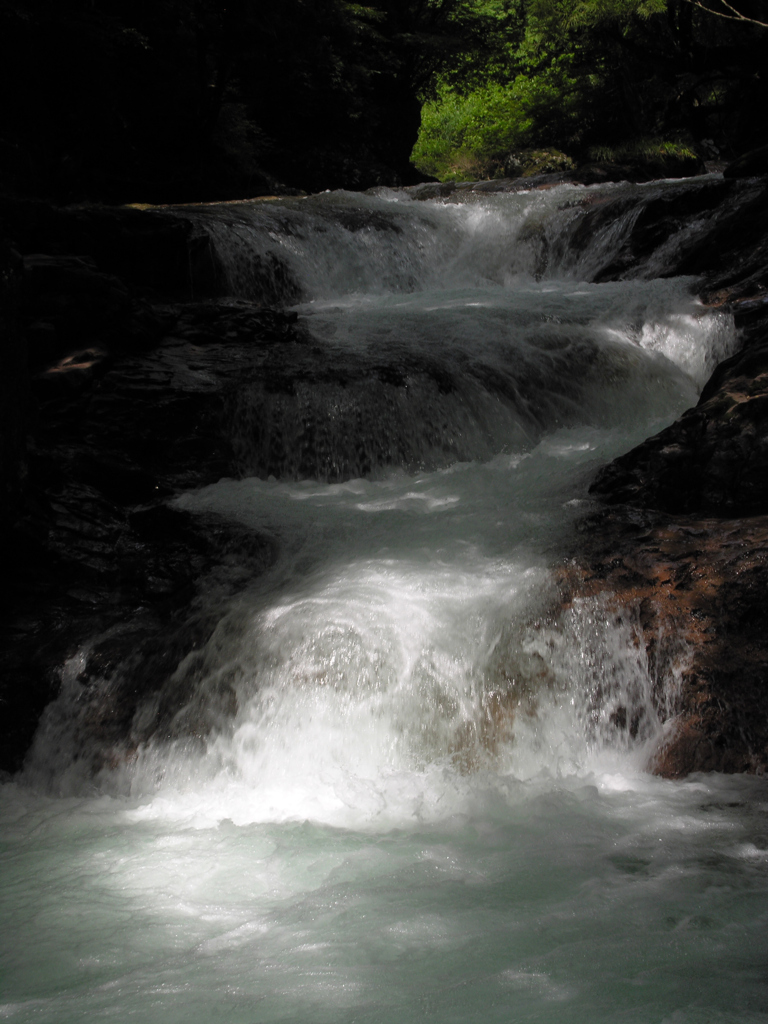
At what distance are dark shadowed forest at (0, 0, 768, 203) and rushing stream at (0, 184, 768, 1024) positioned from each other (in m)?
7.75

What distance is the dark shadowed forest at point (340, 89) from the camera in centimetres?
1129

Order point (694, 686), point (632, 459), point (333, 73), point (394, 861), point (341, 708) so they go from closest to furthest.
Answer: point (394, 861)
point (694, 686)
point (341, 708)
point (632, 459)
point (333, 73)

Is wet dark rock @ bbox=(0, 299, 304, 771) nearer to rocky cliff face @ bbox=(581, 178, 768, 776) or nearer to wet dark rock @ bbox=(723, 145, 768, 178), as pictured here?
rocky cliff face @ bbox=(581, 178, 768, 776)

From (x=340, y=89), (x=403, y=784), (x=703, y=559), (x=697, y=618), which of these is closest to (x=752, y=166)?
(x=703, y=559)

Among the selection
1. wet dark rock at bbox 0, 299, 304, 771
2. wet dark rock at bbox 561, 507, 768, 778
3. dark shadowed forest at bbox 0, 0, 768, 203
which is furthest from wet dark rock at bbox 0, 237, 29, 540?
dark shadowed forest at bbox 0, 0, 768, 203

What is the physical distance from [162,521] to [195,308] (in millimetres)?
3183

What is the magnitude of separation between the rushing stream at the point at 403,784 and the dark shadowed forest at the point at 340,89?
305 inches

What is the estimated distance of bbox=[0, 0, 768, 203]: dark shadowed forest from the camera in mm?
11289

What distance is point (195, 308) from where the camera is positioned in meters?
7.14

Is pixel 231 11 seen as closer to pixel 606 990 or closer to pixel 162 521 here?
pixel 162 521

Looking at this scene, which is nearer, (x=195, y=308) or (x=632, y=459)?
(x=632, y=459)

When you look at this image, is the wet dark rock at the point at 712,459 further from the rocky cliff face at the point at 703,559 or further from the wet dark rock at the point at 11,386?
the wet dark rock at the point at 11,386

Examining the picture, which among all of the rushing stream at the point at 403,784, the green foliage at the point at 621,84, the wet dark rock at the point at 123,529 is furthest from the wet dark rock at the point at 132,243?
the green foliage at the point at 621,84

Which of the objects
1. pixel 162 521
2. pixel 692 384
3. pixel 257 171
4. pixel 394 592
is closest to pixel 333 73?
pixel 257 171
